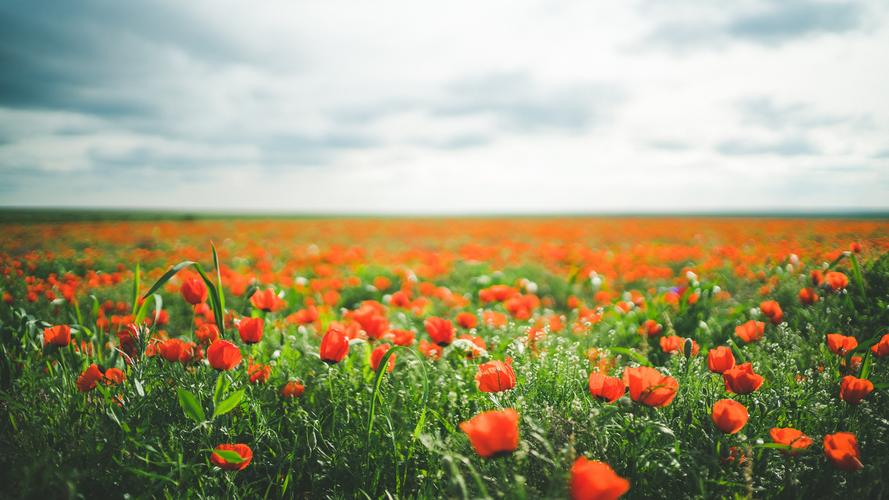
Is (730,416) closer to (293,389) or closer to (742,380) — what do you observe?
(742,380)

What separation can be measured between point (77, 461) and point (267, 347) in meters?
1.06

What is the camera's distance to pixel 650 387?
133cm

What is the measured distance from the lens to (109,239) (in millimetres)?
5633

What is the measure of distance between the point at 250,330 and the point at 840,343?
9.14 ft

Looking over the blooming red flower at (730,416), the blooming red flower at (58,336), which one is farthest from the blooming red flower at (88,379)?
the blooming red flower at (730,416)

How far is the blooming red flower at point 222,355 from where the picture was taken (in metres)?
1.59

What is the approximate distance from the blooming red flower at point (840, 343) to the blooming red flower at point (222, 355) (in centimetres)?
270

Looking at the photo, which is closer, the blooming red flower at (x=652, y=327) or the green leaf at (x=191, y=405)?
the green leaf at (x=191, y=405)

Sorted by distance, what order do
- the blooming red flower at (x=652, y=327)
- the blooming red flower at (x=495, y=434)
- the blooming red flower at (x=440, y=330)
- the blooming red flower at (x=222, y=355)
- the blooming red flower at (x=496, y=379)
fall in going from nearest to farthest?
the blooming red flower at (x=495, y=434)
the blooming red flower at (x=496, y=379)
the blooming red flower at (x=222, y=355)
the blooming red flower at (x=440, y=330)
the blooming red flower at (x=652, y=327)

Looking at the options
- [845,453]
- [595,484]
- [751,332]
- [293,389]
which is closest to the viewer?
[595,484]

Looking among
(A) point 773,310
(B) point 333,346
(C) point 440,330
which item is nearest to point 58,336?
(B) point 333,346

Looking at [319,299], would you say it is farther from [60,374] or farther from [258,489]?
[258,489]

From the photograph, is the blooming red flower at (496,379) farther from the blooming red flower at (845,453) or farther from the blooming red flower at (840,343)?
the blooming red flower at (840,343)

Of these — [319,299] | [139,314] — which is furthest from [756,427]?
[319,299]
